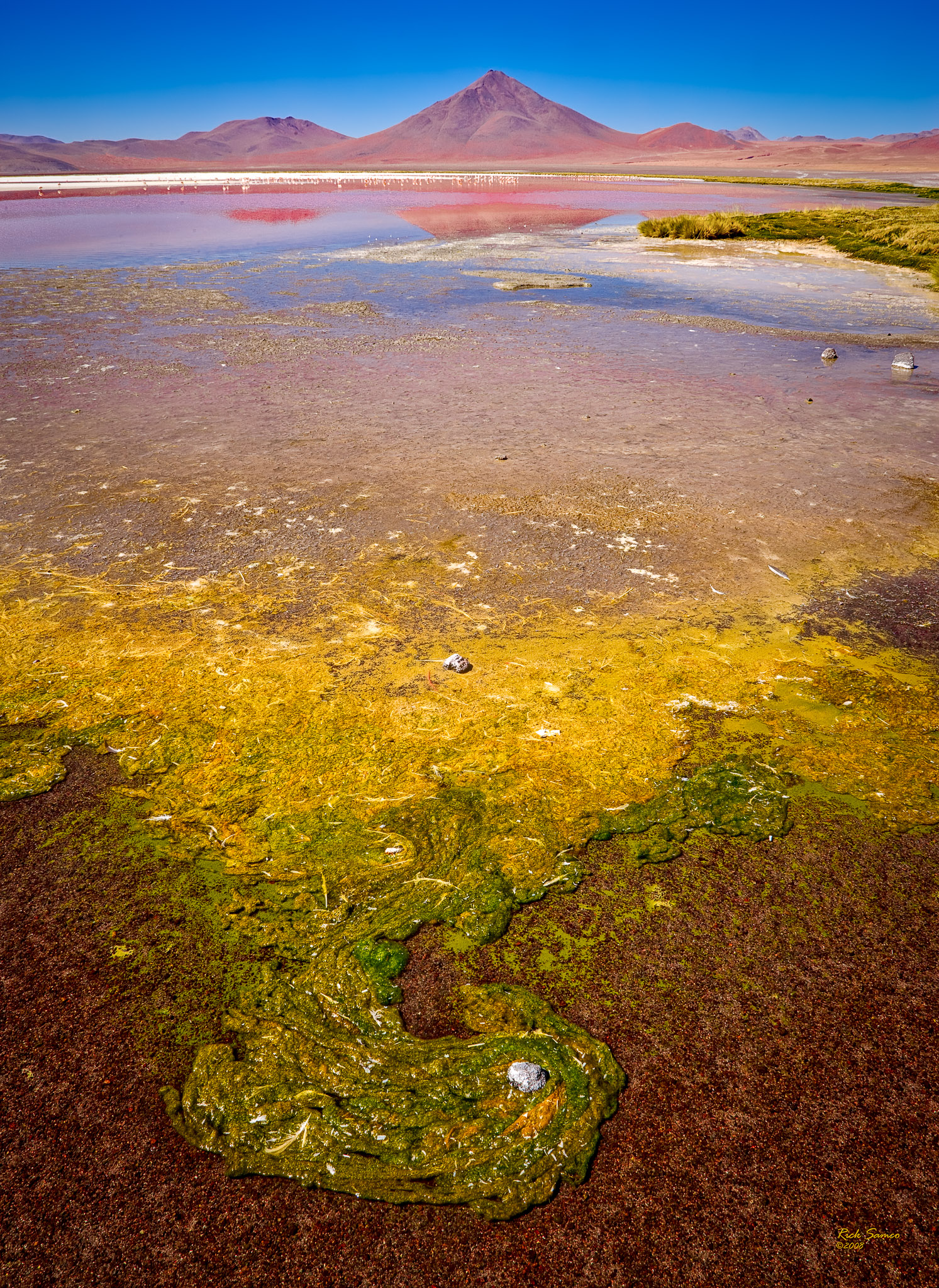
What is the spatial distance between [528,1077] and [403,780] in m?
1.23

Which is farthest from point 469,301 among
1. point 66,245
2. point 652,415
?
point 66,245

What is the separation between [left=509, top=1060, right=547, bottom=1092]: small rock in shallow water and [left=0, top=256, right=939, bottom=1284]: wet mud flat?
49 mm

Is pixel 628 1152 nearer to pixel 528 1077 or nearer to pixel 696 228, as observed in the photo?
pixel 528 1077

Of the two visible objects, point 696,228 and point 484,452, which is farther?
point 696,228

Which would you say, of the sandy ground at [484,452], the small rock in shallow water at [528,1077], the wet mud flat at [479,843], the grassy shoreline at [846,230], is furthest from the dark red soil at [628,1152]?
the grassy shoreline at [846,230]

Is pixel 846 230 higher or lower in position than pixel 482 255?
higher

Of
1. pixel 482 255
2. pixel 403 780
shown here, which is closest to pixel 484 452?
pixel 403 780

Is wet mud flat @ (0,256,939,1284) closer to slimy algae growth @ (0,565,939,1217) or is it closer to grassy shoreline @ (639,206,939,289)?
slimy algae growth @ (0,565,939,1217)

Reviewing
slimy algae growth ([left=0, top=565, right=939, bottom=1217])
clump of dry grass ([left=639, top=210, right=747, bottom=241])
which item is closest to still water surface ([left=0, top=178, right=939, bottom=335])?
clump of dry grass ([left=639, top=210, right=747, bottom=241])

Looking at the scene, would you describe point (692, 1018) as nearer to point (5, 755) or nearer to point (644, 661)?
point (644, 661)

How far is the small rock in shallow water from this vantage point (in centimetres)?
190

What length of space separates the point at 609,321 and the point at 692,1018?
37.1 ft

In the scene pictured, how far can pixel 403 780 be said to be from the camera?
291cm

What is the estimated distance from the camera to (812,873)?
2.52 metres
